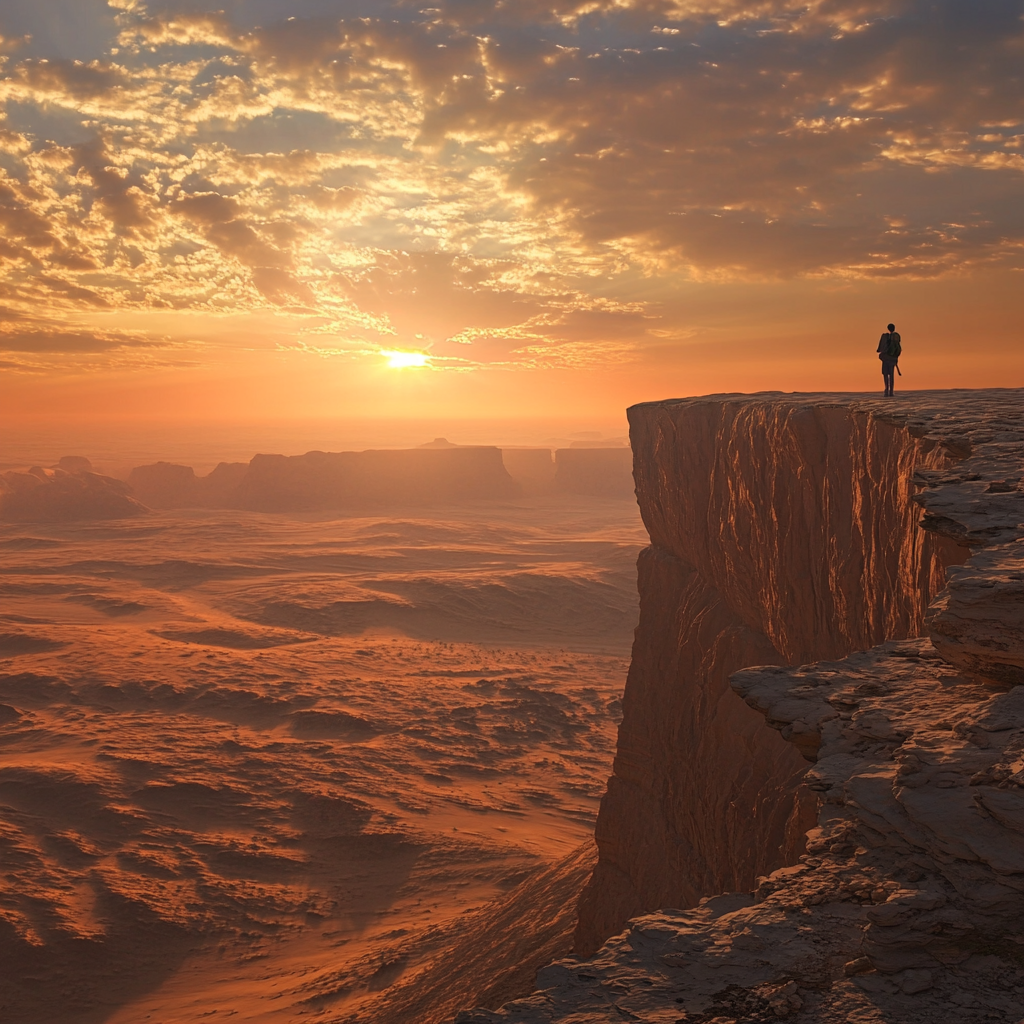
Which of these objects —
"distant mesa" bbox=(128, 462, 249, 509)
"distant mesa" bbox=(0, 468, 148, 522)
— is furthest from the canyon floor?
"distant mesa" bbox=(128, 462, 249, 509)

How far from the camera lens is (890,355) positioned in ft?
36.8

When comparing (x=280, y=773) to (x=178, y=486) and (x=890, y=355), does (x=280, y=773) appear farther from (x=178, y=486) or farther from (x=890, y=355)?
(x=178, y=486)

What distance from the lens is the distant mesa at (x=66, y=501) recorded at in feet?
275

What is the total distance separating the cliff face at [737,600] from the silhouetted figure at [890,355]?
0.89 m

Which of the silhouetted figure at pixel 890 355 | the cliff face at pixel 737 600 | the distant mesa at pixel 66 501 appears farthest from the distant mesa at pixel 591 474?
the silhouetted figure at pixel 890 355

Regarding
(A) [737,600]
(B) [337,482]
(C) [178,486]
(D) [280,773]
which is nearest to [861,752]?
(A) [737,600]

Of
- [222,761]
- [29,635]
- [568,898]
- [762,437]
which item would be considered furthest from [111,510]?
[762,437]

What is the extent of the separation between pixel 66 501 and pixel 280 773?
70902 mm

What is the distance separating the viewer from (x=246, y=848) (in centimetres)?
2258

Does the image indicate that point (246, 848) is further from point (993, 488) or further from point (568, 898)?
point (993, 488)

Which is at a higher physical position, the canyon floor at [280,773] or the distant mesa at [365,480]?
the distant mesa at [365,480]

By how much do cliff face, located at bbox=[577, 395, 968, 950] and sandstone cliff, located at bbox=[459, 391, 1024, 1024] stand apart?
0.05 meters

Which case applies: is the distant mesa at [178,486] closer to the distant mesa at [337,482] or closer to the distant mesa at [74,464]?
the distant mesa at [337,482]

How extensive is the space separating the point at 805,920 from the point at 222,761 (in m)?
27.4
